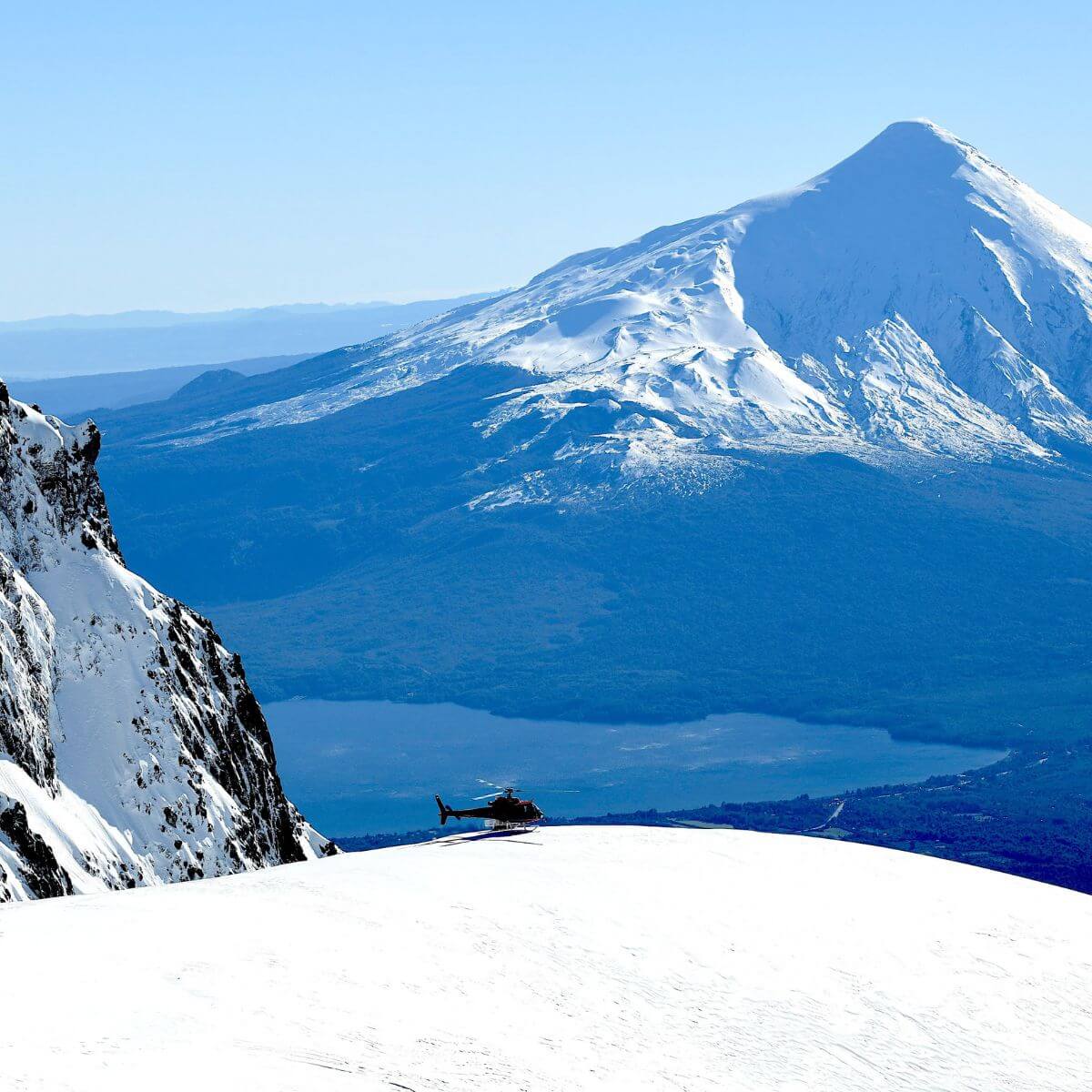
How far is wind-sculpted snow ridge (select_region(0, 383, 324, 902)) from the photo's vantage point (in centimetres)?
7000

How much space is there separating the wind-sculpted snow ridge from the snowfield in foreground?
1454cm

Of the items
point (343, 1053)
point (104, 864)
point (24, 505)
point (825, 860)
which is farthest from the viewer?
point (24, 505)

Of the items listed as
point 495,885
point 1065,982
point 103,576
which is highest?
point 103,576

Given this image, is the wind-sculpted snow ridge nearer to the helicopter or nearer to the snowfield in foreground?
the helicopter

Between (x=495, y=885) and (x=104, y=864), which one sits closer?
(x=495, y=885)

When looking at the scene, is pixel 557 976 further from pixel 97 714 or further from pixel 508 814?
pixel 97 714

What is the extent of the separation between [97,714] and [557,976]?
1379 inches

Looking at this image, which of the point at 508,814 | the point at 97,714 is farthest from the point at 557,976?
the point at 97,714

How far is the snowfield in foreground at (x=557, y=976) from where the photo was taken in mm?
38906

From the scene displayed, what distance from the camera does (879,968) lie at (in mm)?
53156

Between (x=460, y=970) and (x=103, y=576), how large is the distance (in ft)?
134

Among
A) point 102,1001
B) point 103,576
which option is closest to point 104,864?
point 103,576

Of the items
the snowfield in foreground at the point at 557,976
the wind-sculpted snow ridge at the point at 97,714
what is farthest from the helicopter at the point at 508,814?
the wind-sculpted snow ridge at the point at 97,714

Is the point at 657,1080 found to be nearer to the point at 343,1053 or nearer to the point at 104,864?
the point at 343,1053
